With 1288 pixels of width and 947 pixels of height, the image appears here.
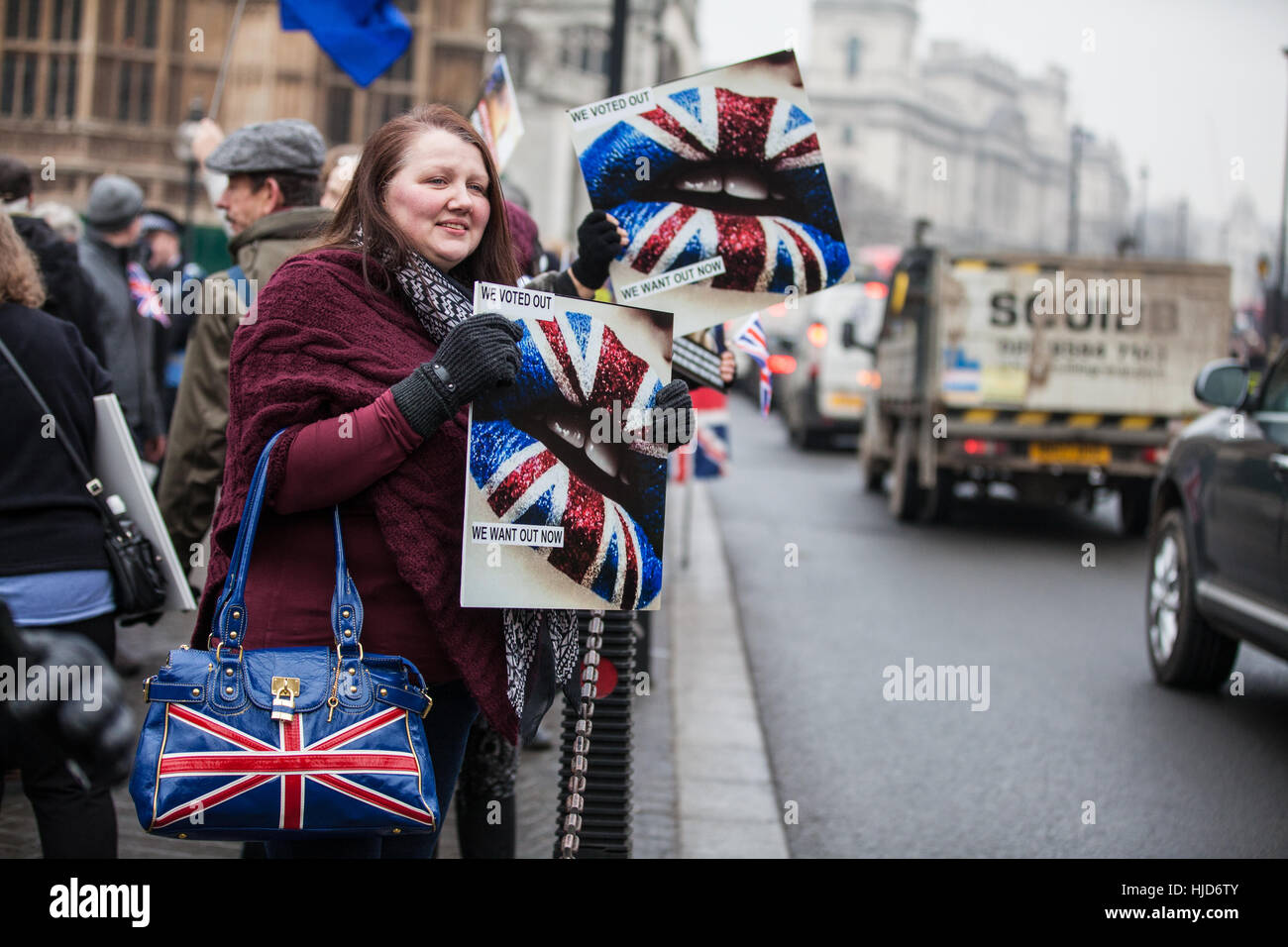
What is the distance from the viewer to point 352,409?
269 centimetres

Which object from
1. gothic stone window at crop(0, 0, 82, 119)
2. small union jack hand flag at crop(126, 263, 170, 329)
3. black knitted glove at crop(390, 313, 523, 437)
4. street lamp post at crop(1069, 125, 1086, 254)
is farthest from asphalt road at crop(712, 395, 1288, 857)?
street lamp post at crop(1069, 125, 1086, 254)

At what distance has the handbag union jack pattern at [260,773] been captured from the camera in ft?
8.27

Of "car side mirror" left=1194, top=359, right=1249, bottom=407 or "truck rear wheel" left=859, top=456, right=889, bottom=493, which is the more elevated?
"car side mirror" left=1194, top=359, right=1249, bottom=407

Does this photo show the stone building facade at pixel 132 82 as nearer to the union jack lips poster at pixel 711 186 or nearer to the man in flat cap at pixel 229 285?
the man in flat cap at pixel 229 285

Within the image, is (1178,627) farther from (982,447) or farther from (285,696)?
(982,447)

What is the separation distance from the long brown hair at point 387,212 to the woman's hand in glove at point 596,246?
1.30ft

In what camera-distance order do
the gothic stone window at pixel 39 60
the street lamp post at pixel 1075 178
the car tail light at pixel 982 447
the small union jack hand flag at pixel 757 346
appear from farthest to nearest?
the street lamp post at pixel 1075 178
the gothic stone window at pixel 39 60
the car tail light at pixel 982 447
the small union jack hand flag at pixel 757 346

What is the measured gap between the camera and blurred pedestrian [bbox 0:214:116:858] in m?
3.54

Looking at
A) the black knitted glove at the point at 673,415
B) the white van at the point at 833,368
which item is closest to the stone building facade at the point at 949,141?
the white van at the point at 833,368

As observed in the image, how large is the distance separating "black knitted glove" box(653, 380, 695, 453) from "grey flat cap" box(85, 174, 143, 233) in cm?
471

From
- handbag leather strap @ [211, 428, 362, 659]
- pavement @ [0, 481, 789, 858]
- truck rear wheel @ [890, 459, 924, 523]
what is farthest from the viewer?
truck rear wheel @ [890, 459, 924, 523]

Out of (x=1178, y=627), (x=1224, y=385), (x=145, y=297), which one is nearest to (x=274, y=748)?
(x=1224, y=385)

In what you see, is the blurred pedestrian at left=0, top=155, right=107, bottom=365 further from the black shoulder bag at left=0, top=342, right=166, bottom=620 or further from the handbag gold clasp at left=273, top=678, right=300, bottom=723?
the handbag gold clasp at left=273, top=678, right=300, bottom=723
